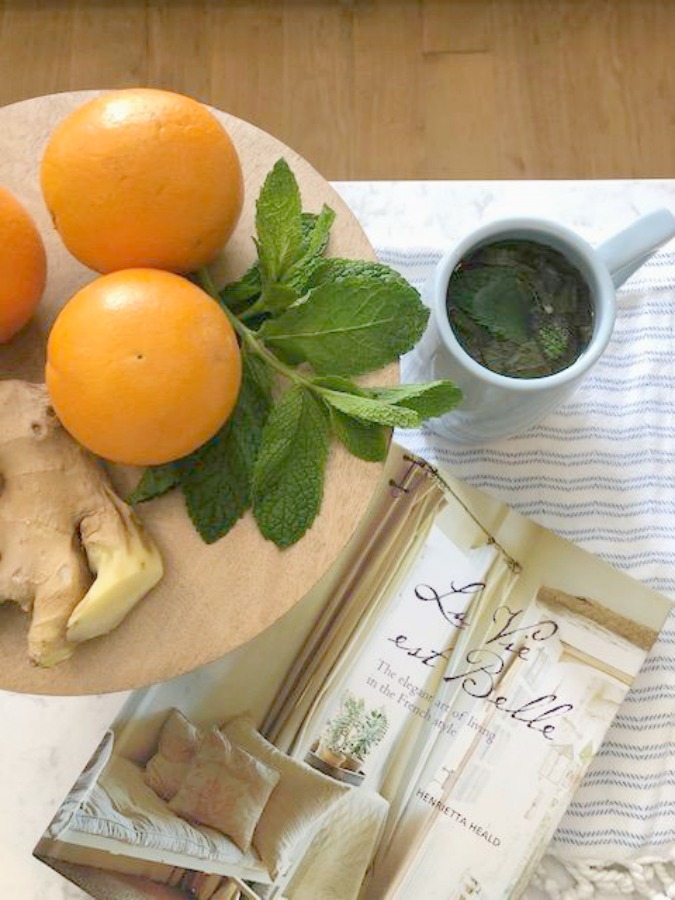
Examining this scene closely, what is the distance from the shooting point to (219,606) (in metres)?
0.41

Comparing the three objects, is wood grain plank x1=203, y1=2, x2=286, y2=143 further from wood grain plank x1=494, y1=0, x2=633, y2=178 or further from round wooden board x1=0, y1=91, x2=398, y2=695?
round wooden board x1=0, y1=91, x2=398, y2=695

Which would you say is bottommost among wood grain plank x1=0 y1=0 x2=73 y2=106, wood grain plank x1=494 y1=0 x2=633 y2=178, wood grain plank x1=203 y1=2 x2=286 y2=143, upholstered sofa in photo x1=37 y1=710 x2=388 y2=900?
upholstered sofa in photo x1=37 y1=710 x2=388 y2=900

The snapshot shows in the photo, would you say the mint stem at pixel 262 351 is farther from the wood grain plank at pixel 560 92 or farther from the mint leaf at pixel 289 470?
the wood grain plank at pixel 560 92

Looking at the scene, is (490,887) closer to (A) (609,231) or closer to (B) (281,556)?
(B) (281,556)

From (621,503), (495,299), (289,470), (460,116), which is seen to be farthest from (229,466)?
(460,116)

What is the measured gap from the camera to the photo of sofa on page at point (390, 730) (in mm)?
506

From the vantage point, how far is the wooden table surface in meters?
0.91

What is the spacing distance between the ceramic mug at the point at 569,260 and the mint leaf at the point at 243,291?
10 cm


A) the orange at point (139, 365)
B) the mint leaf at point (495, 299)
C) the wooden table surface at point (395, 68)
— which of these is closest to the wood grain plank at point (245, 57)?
the wooden table surface at point (395, 68)

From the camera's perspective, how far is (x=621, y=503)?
0.59m

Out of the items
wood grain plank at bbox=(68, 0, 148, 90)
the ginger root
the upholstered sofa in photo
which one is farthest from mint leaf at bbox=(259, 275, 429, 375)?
wood grain plank at bbox=(68, 0, 148, 90)

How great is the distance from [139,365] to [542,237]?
0.79ft

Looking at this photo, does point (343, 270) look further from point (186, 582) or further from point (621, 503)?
point (621, 503)

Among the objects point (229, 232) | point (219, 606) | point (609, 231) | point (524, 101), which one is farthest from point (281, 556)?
point (524, 101)
